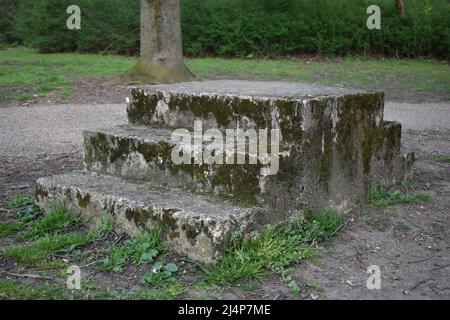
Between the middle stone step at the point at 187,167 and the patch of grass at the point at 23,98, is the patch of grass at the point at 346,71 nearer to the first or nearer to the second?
the patch of grass at the point at 23,98

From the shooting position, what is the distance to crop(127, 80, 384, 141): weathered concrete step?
3.82 m

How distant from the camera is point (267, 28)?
56.2 feet

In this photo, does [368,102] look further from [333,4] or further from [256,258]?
[333,4]

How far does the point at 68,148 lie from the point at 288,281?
395cm

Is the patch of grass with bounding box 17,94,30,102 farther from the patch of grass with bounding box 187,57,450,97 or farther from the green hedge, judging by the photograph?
the green hedge

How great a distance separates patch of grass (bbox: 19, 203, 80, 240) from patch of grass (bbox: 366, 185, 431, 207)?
7.37 ft

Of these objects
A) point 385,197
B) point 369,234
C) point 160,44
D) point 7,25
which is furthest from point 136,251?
point 7,25

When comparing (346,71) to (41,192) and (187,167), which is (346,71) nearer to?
(187,167)

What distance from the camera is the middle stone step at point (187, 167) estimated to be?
3.56m

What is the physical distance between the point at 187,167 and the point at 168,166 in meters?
0.17

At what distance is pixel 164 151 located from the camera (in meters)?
3.93

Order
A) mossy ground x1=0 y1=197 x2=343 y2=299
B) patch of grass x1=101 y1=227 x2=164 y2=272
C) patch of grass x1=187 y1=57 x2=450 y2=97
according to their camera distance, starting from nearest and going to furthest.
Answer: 1. mossy ground x1=0 y1=197 x2=343 y2=299
2. patch of grass x1=101 y1=227 x2=164 y2=272
3. patch of grass x1=187 y1=57 x2=450 y2=97

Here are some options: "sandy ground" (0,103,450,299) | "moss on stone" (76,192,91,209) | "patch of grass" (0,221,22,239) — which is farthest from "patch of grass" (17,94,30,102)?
"moss on stone" (76,192,91,209)
